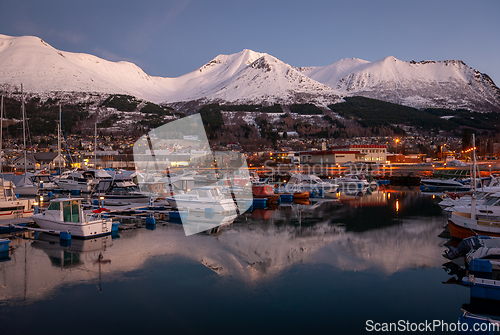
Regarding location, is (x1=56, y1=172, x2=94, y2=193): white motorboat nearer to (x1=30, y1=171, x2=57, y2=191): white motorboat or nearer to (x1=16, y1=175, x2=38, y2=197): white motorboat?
(x1=30, y1=171, x2=57, y2=191): white motorboat

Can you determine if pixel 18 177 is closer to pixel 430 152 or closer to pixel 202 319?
pixel 202 319

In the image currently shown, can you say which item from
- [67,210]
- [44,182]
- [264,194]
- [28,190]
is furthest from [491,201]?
[44,182]

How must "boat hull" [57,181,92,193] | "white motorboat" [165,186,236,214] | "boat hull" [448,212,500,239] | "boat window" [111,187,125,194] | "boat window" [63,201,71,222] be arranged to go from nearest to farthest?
"boat hull" [448,212,500,239]
"boat window" [63,201,71,222]
"white motorboat" [165,186,236,214]
"boat window" [111,187,125,194]
"boat hull" [57,181,92,193]

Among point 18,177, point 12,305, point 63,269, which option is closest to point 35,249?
point 63,269

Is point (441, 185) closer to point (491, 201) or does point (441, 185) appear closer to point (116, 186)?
point (491, 201)

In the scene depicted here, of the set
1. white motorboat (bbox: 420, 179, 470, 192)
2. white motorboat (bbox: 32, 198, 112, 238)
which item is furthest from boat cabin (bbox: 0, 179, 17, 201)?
white motorboat (bbox: 420, 179, 470, 192)

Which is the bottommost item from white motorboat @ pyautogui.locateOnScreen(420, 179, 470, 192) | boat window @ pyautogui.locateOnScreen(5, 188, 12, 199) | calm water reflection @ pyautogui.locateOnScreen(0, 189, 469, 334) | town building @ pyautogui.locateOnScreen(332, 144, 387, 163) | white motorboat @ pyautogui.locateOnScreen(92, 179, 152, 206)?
calm water reflection @ pyautogui.locateOnScreen(0, 189, 469, 334)

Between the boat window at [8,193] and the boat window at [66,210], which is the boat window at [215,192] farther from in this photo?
the boat window at [8,193]

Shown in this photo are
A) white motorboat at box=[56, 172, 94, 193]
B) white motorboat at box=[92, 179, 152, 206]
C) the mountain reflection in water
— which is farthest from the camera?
white motorboat at box=[56, 172, 94, 193]

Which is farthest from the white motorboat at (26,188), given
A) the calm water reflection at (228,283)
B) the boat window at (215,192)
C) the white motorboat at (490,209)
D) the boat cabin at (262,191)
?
the white motorboat at (490,209)
